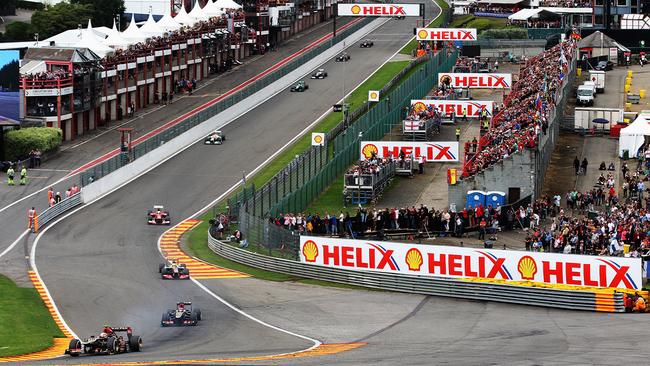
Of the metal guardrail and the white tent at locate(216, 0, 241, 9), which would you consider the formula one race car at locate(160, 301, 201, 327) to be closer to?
the metal guardrail

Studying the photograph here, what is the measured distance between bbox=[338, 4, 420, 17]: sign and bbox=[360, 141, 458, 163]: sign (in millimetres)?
66994

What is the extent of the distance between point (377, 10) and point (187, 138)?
61.8m

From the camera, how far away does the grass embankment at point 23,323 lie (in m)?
50.9

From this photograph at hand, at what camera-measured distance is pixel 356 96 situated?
376 feet

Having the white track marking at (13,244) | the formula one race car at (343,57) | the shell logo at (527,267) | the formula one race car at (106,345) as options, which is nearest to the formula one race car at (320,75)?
the formula one race car at (343,57)

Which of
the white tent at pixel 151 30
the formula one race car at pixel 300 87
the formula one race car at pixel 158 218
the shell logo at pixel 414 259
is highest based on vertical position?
the white tent at pixel 151 30

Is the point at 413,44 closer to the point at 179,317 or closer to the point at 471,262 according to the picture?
the point at 471,262

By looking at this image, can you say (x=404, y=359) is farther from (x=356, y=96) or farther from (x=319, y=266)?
(x=356, y=96)

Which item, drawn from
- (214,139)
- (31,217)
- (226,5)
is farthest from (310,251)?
(226,5)

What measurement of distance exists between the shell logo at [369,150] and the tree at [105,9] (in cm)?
7114

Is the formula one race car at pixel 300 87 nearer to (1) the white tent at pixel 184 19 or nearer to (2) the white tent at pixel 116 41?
(2) the white tent at pixel 116 41

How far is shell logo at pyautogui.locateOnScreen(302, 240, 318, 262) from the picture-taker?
6334 cm

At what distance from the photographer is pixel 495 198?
74.2 metres

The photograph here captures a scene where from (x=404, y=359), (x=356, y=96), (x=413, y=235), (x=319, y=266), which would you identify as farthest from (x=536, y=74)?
(x=404, y=359)
